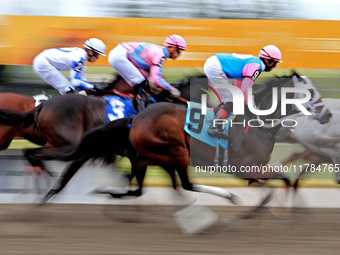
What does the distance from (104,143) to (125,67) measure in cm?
92

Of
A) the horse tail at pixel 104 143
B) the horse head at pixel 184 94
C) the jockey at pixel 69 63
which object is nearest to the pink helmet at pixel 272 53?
the horse head at pixel 184 94

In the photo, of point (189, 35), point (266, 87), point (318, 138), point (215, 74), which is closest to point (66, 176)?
point (215, 74)

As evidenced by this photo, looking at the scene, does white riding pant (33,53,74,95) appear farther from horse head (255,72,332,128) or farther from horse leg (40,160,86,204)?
horse head (255,72,332,128)

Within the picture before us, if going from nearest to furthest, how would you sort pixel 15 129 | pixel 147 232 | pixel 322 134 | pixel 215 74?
pixel 147 232
pixel 215 74
pixel 322 134
pixel 15 129

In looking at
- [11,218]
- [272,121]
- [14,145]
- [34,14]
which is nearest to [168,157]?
[272,121]

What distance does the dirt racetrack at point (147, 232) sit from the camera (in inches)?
113

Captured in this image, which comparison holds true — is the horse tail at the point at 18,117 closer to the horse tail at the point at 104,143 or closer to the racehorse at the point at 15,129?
the racehorse at the point at 15,129

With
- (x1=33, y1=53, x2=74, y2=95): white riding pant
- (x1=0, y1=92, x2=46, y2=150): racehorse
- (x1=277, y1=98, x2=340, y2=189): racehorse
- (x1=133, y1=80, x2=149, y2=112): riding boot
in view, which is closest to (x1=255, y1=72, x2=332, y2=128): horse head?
(x1=277, y1=98, x2=340, y2=189): racehorse

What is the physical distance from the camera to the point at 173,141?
342 centimetres

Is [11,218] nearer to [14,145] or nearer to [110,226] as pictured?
[110,226]

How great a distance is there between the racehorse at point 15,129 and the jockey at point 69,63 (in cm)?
41

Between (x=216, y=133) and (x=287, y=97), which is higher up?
(x=287, y=97)

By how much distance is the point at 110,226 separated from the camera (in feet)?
11.6

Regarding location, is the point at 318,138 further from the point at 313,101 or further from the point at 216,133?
the point at 216,133
